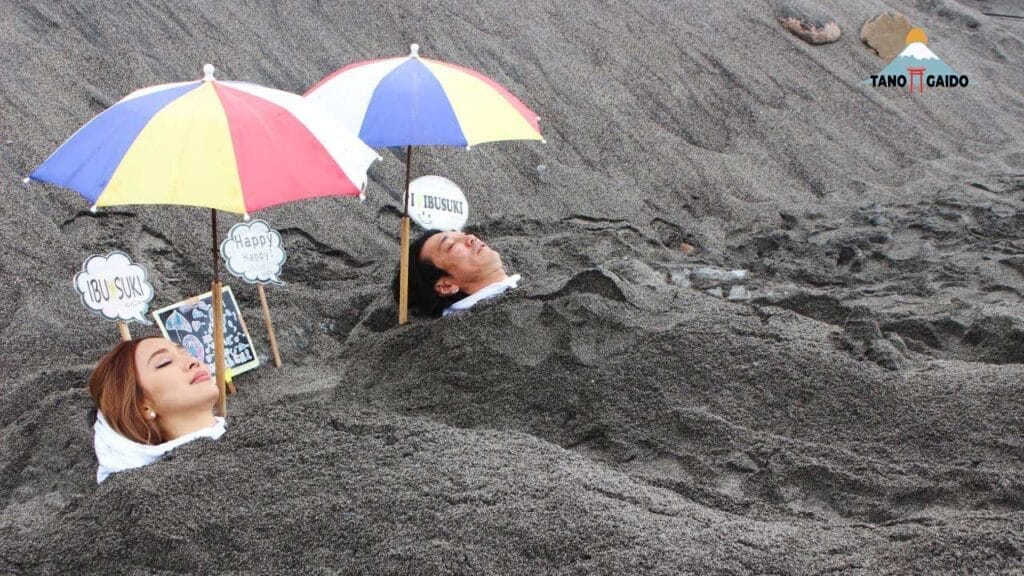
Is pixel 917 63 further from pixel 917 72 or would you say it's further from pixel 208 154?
pixel 208 154

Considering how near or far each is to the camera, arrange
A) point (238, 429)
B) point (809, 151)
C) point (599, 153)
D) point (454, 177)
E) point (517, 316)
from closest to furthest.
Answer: point (238, 429), point (517, 316), point (454, 177), point (599, 153), point (809, 151)

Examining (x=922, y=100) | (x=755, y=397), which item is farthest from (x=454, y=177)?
(x=922, y=100)

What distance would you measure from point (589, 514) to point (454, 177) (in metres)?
3.77

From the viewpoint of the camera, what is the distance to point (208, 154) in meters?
2.74

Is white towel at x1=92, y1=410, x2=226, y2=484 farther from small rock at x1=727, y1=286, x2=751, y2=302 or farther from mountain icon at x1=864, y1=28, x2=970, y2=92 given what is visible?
mountain icon at x1=864, y1=28, x2=970, y2=92

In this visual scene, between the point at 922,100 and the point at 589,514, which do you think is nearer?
the point at 589,514

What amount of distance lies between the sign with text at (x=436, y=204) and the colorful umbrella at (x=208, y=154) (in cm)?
152

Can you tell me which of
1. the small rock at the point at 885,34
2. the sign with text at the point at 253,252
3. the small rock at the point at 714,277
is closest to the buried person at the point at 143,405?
the sign with text at the point at 253,252

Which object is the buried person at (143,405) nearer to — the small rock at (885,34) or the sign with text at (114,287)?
the sign with text at (114,287)

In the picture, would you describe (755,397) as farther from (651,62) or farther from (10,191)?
(651,62)

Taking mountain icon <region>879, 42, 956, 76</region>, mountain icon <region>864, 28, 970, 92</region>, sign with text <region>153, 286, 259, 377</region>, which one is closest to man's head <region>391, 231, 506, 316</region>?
sign with text <region>153, 286, 259, 377</region>

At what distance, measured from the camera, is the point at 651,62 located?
7582 millimetres

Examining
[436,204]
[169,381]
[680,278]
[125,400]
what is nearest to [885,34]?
[680,278]

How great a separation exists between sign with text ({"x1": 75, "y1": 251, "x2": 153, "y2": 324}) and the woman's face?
513 mm
